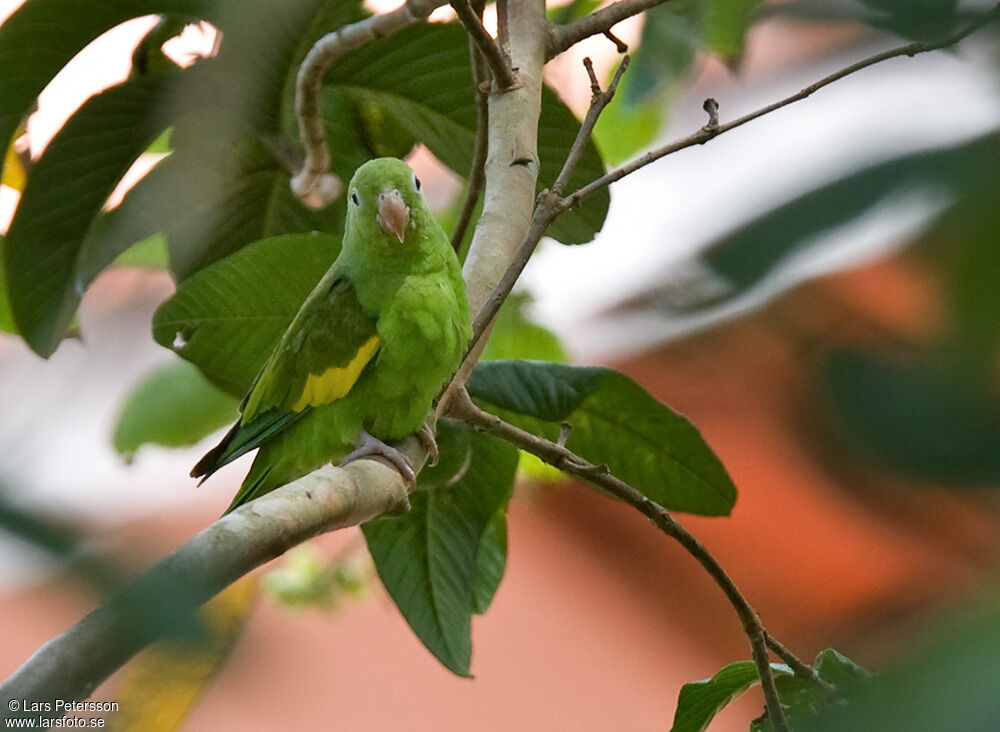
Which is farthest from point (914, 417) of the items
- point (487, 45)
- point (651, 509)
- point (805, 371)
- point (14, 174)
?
point (14, 174)

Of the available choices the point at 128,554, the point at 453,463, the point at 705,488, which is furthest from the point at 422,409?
the point at 128,554

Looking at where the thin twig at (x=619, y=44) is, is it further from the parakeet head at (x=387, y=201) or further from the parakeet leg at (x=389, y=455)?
the parakeet leg at (x=389, y=455)

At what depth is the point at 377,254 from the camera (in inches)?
54.2

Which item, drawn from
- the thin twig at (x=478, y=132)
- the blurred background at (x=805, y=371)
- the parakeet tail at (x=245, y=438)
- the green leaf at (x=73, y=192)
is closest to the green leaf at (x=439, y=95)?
the thin twig at (x=478, y=132)

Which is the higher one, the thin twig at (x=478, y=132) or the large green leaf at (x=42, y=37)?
the large green leaf at (x=42, y=37)

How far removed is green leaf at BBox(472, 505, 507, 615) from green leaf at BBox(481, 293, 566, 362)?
30 centimetres

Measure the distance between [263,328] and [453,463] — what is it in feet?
1.04

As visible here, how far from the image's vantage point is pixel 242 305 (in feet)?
4.34

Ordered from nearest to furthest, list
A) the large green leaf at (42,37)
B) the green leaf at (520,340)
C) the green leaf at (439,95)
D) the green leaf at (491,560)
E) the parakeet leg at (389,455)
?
the parakeet leg at (389,455)
the large green leaf at (42,37)
the green leaf at (439,95)
the green leaf at (491,560)
the green leaf at (520,340)

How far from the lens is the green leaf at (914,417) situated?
18 centimetres

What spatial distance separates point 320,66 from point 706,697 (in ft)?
2.66

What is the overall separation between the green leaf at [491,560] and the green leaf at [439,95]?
0.42m

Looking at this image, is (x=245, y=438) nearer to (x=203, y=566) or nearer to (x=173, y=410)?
(x=173, y=410)

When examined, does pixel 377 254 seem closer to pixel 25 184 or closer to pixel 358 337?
pixel 358 337
